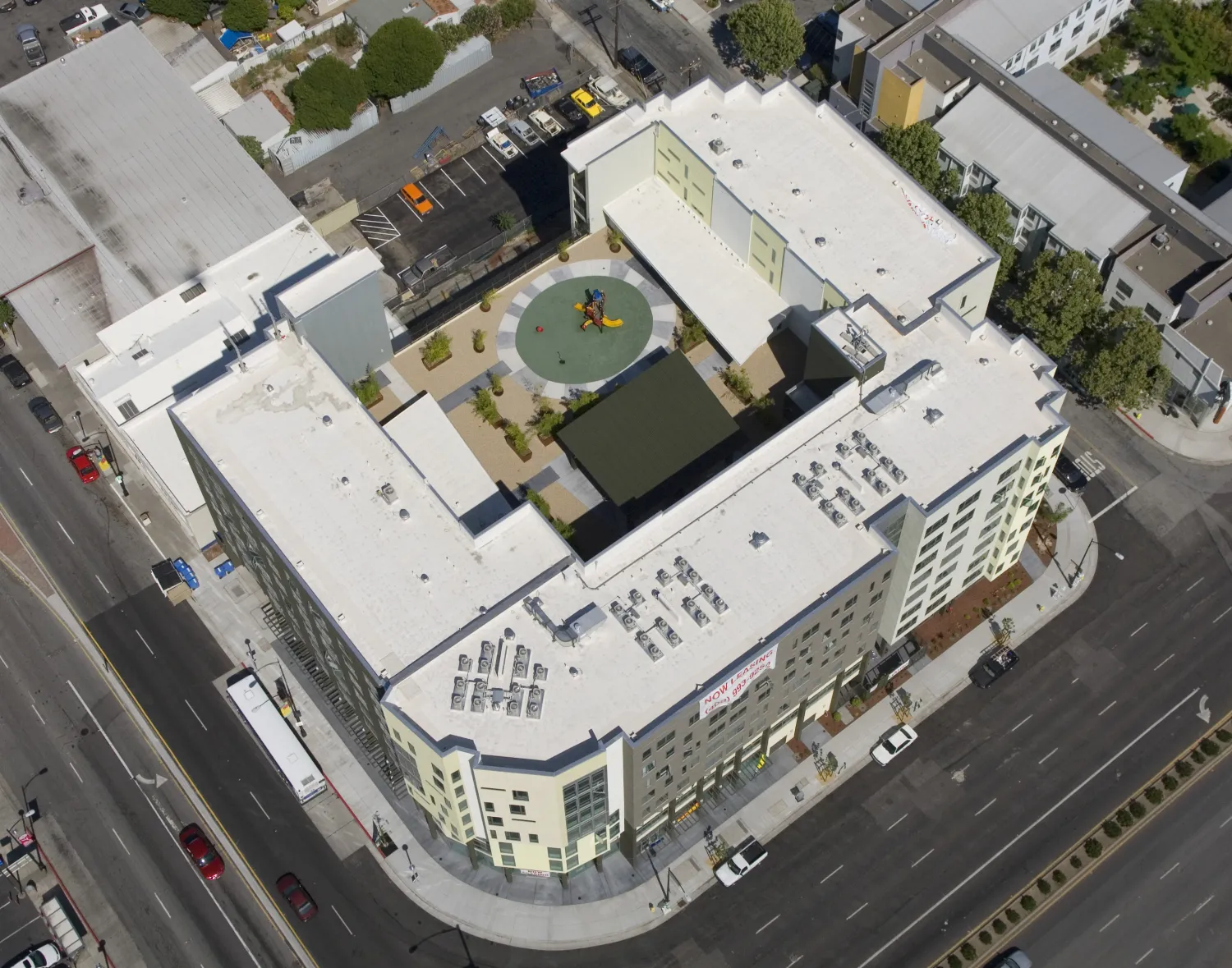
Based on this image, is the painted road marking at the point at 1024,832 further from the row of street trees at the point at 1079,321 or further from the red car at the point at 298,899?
the red car at the point at 298,899

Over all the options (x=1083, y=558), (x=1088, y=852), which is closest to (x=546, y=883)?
(x=1088, y=852)

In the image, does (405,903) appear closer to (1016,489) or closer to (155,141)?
(1016,489)

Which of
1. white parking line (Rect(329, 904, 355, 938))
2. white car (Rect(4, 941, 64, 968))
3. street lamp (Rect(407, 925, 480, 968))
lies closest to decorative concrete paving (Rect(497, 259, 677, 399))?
street lamp (Rect(407, 925, 480, 968))

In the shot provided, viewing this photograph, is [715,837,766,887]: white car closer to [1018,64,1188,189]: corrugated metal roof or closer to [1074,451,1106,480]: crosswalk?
[1074,451,1106,480]: crosswalk

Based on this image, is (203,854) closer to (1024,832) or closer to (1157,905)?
(1024,832)

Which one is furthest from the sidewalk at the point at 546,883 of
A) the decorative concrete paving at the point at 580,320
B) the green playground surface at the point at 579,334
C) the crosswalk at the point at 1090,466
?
Answer: the green playground surface at the point at 579,334

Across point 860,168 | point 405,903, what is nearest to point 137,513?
point 405,903
